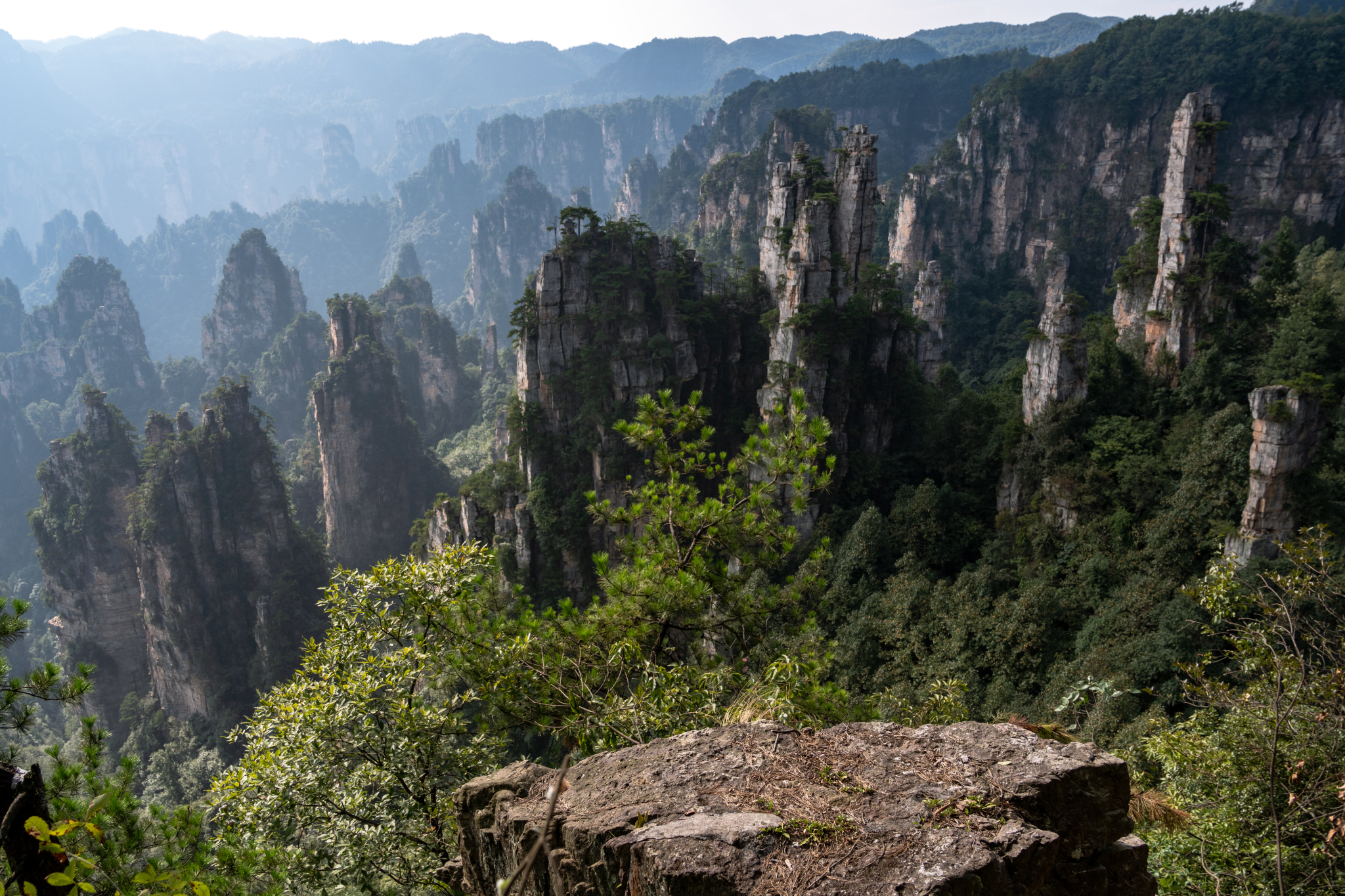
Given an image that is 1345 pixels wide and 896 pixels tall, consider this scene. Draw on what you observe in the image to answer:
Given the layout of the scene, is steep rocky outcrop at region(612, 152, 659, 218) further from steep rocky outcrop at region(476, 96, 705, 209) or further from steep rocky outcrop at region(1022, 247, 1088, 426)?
steep rocky outcrop at region(1022, 247, 1088, 426)

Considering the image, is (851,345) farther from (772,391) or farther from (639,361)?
(639,361)

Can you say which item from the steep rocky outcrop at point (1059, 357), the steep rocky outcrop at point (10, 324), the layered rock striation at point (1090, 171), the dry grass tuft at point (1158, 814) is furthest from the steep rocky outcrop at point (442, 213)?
the dry grass tuft at point (1158, 814)

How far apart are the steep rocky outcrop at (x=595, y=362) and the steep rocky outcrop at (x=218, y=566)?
78.9ft

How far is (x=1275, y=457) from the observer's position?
1773 centimetres

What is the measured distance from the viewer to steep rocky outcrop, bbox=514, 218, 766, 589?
109 feet

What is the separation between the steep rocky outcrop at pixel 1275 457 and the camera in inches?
693

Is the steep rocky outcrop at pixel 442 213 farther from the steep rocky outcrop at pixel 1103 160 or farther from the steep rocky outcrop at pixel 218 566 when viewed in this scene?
the steep rocky outcrop at pixel 1103 160

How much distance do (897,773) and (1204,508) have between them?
64.3 feet

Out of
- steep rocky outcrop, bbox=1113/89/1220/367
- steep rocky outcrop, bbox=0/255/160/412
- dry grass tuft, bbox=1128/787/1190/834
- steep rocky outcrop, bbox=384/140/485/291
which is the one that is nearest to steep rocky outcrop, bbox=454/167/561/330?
steep rocky outcrop, bbox=384/140/485/291

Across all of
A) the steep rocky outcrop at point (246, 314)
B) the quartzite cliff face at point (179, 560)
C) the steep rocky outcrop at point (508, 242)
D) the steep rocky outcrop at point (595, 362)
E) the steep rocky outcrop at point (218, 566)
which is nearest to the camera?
the steep rocky outcrop at point (595, 362)

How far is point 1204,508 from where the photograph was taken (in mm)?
19406

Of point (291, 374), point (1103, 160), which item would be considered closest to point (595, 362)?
point (1103, 160)

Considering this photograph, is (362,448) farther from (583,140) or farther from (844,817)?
(583,140)

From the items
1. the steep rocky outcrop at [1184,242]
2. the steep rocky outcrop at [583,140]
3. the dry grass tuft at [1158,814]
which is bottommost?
the dry grass tuft at [1158,814]
